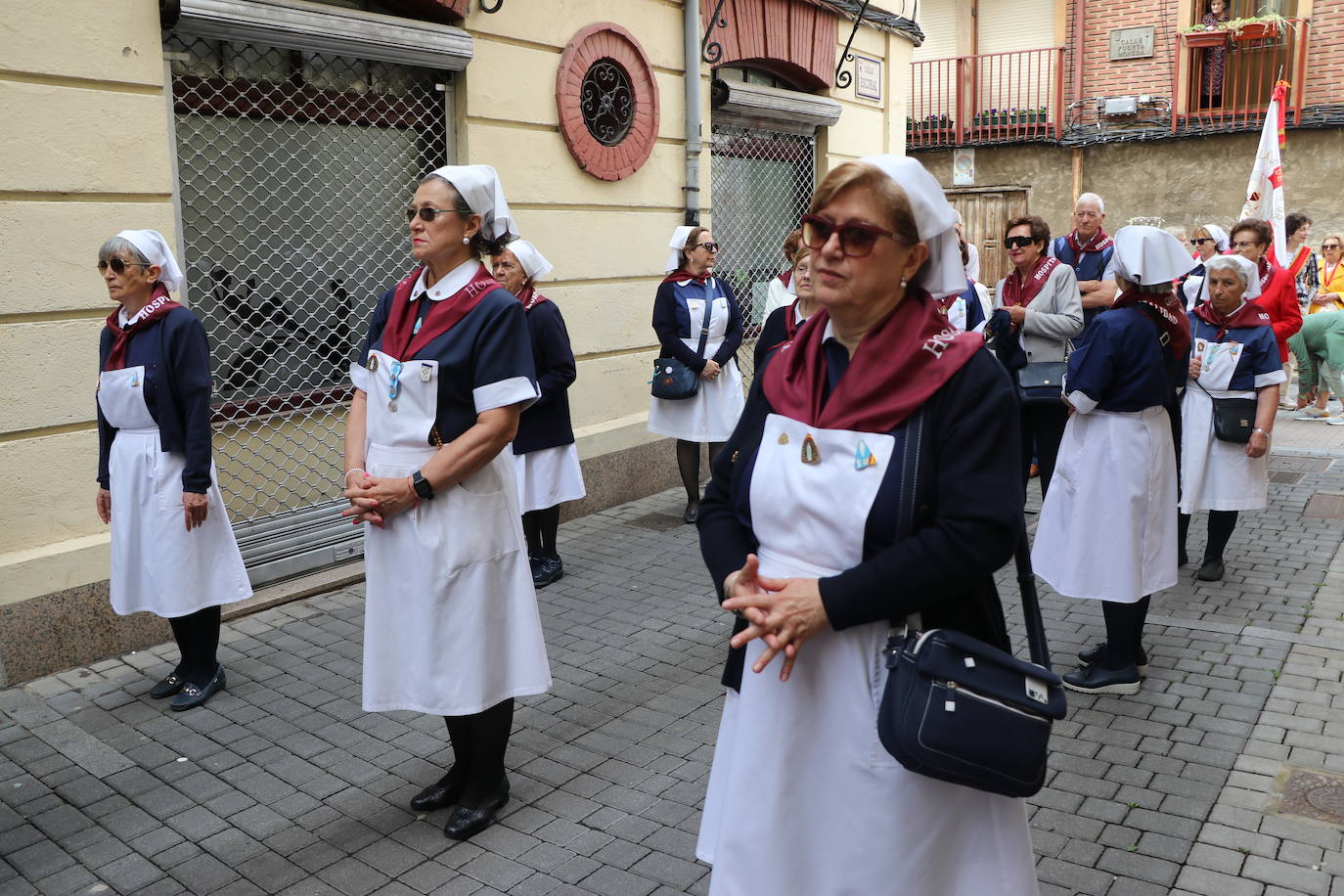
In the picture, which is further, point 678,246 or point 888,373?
point 678,246

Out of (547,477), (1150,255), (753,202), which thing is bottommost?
(547,477)

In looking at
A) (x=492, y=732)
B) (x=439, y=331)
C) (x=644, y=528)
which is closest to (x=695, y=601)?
(x=644, y=528)

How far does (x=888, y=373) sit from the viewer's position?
2.28 m

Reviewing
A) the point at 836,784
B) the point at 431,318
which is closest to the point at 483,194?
the point at 431,318

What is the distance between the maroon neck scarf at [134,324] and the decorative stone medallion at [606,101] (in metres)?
3.97

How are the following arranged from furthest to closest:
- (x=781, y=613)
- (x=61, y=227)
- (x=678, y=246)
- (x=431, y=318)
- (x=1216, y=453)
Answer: (x=678, y=246) → (x=1216, y=453) → (x=61, y=227) → (x=431, y=318) → (x=781, y=613)

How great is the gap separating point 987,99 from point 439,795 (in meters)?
20.5

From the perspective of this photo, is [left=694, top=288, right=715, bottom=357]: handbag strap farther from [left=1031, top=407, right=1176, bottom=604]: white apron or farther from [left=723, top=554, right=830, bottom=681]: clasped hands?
[left=723, top=554, right=830, bottom=681]: clasped hands

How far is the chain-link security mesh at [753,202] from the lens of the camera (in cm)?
1067

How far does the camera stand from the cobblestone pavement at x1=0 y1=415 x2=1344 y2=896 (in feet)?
12.1

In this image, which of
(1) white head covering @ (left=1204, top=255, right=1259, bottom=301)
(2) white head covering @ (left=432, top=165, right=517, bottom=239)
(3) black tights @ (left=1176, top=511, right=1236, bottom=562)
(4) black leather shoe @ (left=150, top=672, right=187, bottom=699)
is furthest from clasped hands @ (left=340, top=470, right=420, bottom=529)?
(3) black tights @ (left=1176, top=511, right=1236, bottom=562)

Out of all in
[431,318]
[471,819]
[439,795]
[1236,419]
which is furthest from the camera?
[1236,419]

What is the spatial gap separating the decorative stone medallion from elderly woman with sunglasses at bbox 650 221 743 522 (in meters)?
0.96

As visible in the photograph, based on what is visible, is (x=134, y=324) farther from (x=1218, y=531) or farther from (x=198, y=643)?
(x=1218, y=531)
